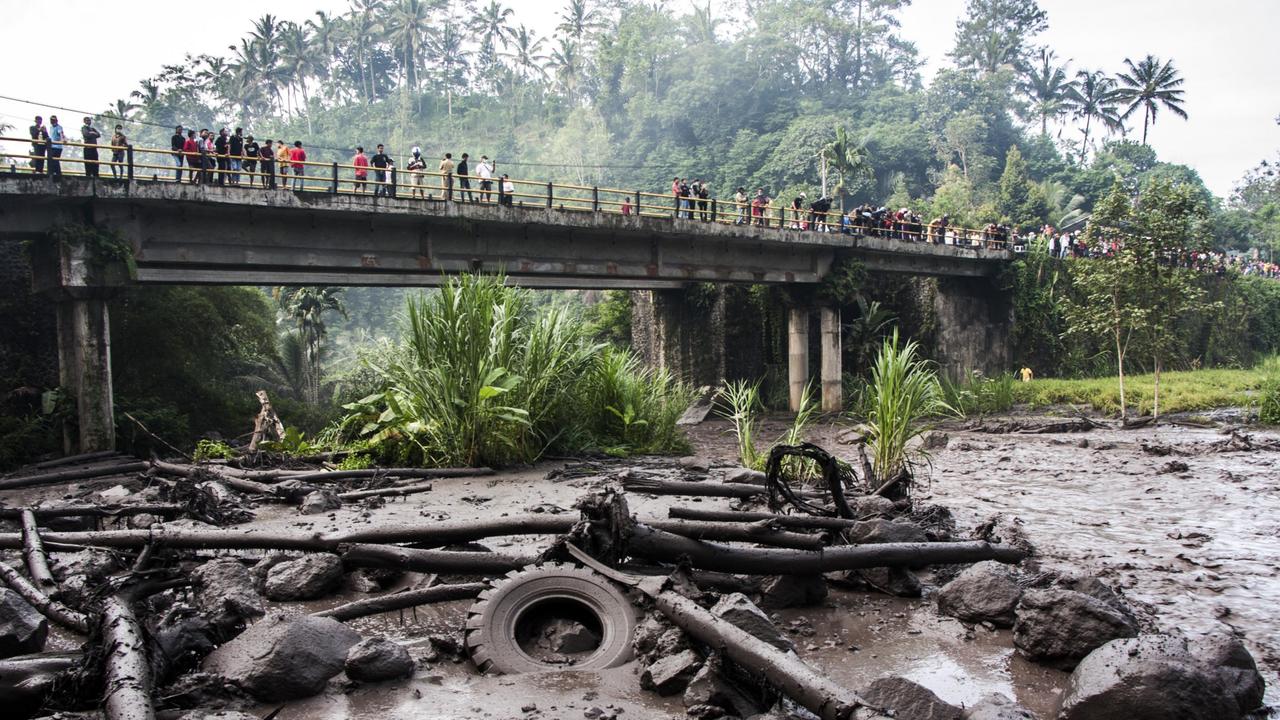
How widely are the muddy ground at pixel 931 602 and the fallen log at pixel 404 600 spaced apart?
14 cm

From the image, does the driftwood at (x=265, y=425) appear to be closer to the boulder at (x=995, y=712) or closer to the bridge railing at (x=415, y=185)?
the bridge railing at (x=415, y=185)

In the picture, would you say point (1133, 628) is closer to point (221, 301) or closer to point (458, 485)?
point (458, 485)

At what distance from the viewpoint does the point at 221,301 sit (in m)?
23.3

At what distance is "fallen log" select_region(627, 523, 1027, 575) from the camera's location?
483 cm

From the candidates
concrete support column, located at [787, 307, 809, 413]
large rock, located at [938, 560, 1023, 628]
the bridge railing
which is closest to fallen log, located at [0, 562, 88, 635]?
large rock, located at [938, 560, 1023, 628]

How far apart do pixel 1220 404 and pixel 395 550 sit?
2610 centimetres

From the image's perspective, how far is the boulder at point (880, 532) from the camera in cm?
598

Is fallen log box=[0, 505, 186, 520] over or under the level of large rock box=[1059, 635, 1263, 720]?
over

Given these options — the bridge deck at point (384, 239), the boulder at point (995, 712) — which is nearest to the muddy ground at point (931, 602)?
the boulder at point (995, 712)

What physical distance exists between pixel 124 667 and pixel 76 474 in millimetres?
10043

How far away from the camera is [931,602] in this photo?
219 inches

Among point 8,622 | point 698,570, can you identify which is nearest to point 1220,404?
point 698,570

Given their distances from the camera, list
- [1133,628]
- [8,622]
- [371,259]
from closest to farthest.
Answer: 1. [8,622]
2. [1133,628]
3. [371,259]

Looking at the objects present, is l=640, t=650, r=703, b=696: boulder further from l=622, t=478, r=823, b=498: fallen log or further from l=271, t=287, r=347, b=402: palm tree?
l=271, t=287, r=347, b=402: palm tree
